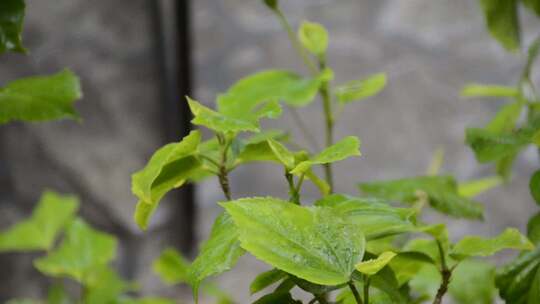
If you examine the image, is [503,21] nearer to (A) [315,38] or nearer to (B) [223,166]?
(A) [315,38]

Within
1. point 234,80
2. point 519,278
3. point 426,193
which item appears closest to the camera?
point 519,278

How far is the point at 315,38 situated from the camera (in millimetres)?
626

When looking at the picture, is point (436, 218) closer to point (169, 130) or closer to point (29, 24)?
point (169, 130)

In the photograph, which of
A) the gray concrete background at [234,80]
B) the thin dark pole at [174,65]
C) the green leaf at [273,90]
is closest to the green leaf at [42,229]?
the green leaf at [273,90]

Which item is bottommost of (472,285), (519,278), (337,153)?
(472,285)

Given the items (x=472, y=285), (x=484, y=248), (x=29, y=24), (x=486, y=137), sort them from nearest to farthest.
Result: (x=484, y=248) < (x=486, y=137) < (x=472, y=285) < (x=29, y=24)

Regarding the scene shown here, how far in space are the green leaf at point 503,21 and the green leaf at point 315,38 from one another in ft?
0.55

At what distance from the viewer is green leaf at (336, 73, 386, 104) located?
0.61 meters

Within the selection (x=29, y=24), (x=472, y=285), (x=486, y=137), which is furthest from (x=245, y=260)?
(x=486, y=137)

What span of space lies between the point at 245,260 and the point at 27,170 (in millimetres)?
594

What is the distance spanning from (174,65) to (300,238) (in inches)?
58.3

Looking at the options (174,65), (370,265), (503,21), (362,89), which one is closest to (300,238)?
(370,265)

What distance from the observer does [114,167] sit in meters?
1.76

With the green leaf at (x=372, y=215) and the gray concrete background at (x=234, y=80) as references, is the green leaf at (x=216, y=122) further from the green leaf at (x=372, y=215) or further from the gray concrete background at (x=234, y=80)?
the gray concrete background at (x=234, y=80)
